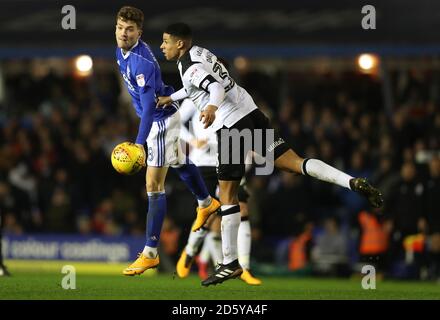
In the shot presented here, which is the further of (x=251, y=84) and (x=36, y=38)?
(x=251, y=84)

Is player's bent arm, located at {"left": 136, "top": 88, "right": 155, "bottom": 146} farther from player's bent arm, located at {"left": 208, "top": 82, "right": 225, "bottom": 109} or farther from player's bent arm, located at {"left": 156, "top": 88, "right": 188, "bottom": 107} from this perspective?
player's bent arm, located at {"left": 208, "top": 82, "right": 225, "bottom": 109}

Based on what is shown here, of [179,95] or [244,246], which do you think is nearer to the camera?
[179,95]

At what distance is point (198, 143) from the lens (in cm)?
1391

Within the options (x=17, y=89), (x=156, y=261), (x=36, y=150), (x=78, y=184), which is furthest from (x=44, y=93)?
(x=156, y=261)

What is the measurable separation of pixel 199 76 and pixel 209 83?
0.13 metres

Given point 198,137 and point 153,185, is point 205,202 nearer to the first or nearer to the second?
point 153,185

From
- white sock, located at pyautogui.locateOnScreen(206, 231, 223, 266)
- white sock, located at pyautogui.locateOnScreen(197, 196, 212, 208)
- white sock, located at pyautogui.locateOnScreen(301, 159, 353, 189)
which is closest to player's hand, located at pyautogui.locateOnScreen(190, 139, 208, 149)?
white sock, located at pyautogui.locateOnScreen(206, 231, 223, 266)

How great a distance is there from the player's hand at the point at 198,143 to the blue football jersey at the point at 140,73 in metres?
2.18

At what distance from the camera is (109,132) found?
853 inches

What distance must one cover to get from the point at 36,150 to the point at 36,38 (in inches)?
119

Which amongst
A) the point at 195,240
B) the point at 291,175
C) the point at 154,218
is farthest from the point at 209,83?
the point at 291,175

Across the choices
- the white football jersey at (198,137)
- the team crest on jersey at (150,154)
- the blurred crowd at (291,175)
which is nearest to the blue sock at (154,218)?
the team crest on jersey at (150,154)
